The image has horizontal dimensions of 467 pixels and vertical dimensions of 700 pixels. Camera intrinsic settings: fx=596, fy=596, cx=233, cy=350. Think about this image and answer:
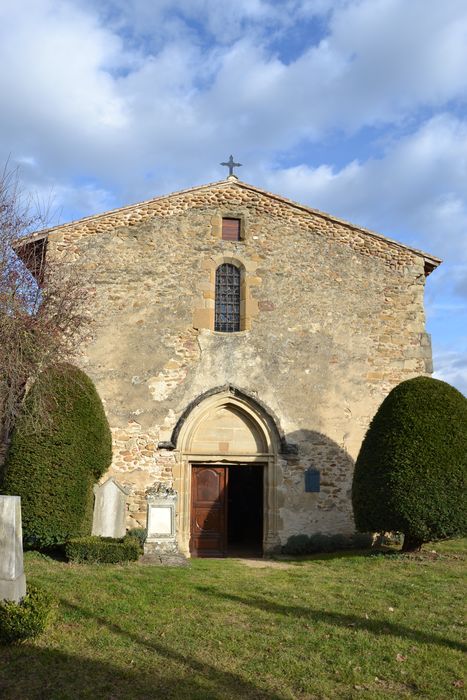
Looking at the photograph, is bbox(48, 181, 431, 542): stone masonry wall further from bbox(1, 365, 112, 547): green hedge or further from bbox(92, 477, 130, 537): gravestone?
bbox(1, 365, 112, 547): green hedge

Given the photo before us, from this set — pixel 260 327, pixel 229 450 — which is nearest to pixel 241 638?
pixel 229 450

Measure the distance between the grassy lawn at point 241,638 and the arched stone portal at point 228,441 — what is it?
386 centimetres

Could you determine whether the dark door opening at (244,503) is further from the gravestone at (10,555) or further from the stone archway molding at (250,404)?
the gravestone at (10,555)

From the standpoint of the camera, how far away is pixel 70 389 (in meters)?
12.2

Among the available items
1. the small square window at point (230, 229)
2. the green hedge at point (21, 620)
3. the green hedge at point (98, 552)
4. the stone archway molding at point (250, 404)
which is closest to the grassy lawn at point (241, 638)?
the green hedge at point (21, 620)

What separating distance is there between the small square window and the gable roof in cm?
86

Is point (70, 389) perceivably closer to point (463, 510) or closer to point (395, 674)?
point (463, 510)

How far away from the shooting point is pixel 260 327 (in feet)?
46.4

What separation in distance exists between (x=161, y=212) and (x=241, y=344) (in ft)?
12.9

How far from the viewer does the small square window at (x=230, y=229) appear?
49.0ft

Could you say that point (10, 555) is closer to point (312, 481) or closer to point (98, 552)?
point (98, 552)

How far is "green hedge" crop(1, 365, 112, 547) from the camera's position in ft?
36.2

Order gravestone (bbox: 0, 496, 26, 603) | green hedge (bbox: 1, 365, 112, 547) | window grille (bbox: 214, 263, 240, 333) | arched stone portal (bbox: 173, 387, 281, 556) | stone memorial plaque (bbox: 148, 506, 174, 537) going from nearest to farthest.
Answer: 1. gravestone (bbox: 0, 496, 26, 603)
2. green hedge (bbox: 1, 365, 112, 547)
3. stone memorial plaque (bbox: 148, 506, 174, 537)
4. arched stone portal (bbox: 173, 387, 281, 556)
5. window grille (bbox: 214, 263, 240, 333)

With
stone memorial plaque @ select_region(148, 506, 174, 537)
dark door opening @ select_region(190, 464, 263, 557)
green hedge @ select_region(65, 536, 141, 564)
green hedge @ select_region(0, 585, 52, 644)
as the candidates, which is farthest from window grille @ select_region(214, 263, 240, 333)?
green hedge @ select_region(0, 585, 52, 644)
